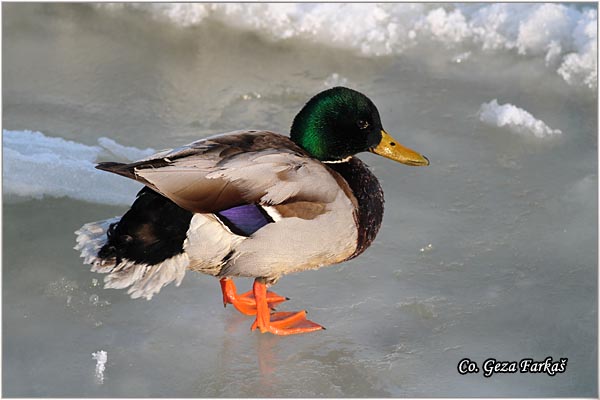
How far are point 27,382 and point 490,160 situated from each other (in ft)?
8.41

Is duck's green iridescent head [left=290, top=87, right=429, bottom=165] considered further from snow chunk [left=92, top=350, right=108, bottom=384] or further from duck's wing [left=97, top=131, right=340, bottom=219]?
snow chunk [left=92, top=350, right=108, bottom=384]

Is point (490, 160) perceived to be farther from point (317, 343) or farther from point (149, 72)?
point (149, 72)

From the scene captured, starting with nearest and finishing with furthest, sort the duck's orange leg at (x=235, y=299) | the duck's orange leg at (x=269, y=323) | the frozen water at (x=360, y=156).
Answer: the frozen water at (x=360, y=156) → the duck's orange leg at (x=269, y=323) → the duck's orange leg at (x=235, y=299)

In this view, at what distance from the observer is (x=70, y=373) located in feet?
10.6

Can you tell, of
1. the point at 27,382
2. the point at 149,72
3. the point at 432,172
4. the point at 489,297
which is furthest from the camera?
the point at 149,72

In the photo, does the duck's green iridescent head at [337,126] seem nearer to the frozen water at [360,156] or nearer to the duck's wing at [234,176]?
the duck's wing at [234,176]

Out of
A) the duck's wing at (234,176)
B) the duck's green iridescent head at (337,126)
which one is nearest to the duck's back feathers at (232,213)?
the duck's wing at (234,176)

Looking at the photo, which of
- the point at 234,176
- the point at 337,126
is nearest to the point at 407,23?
the point at 337,126

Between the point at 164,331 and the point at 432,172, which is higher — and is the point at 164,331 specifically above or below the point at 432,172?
below

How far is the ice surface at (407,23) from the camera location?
18.5ft

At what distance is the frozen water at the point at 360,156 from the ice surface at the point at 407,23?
13 mm

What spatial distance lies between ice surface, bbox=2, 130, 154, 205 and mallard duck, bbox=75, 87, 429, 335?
767mm

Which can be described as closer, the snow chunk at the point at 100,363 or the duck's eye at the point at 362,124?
the snow chunk at the point at 100,363

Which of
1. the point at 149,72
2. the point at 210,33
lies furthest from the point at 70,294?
the point at 210,33
